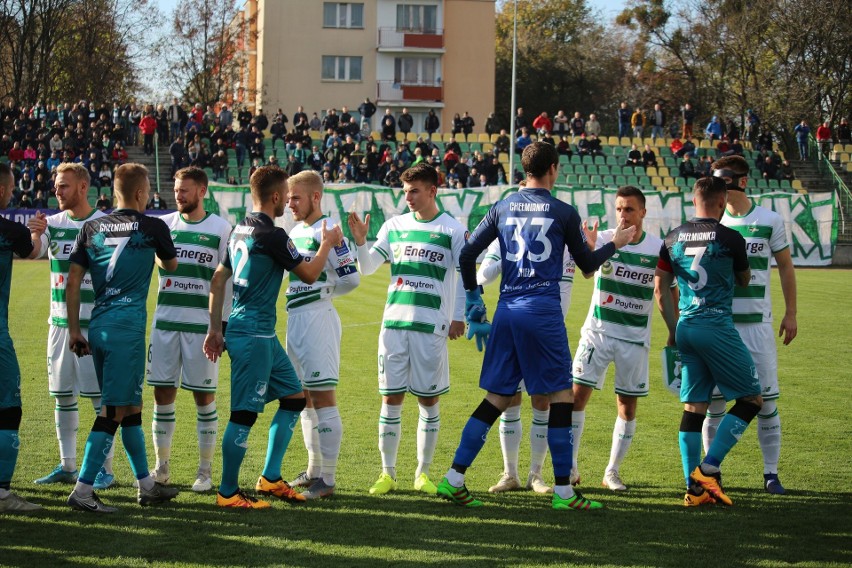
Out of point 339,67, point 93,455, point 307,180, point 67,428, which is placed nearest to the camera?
point 93,455

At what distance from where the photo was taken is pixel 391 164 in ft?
126

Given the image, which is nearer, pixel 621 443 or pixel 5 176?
pixel 5 176

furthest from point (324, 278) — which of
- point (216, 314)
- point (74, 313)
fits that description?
point (74, 313)

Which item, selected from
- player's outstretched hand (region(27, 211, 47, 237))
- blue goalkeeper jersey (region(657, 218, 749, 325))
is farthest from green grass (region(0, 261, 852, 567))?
player's outstretched hand (region(27, 211, 47, 237))

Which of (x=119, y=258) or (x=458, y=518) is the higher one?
(x=119, y=258)

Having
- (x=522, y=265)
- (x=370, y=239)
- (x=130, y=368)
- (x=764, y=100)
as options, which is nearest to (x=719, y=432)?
(x=522, y=265)

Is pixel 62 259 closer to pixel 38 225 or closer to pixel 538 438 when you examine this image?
pixel 38 225

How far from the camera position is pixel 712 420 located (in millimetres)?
8062

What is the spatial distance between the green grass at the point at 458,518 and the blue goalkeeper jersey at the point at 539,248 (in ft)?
5.07

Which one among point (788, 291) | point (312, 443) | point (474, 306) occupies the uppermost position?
point (788, 291)

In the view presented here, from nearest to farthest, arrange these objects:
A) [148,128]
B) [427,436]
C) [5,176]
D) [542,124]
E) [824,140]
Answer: [5,176], [427,436], [148,128], [542,124], [824,140]

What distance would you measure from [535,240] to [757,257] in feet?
6.77

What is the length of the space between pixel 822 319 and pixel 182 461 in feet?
49.6

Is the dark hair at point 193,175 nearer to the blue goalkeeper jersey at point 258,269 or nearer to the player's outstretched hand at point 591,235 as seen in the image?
the blue goalkeeper jersey at point 258,269
